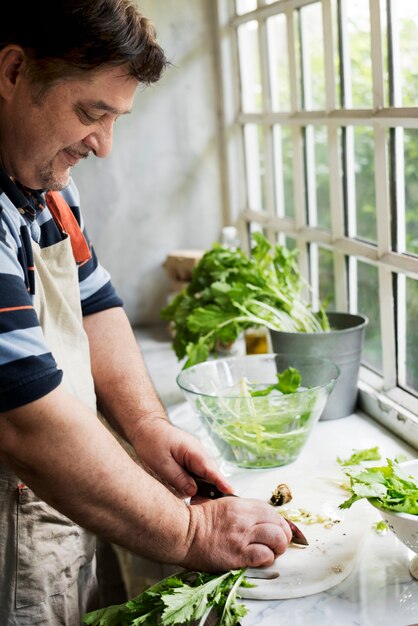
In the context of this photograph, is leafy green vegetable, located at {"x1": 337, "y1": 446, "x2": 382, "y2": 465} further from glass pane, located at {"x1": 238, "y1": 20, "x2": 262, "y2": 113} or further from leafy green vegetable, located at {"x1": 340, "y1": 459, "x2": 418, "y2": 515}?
glass pane, located at {"x1": 238, "y1": 20, "x2": 262, "y2": 113}

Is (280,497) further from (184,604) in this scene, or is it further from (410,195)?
(410,195)

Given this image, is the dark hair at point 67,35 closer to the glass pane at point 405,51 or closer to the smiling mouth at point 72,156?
the smiling mouth at point 72,156

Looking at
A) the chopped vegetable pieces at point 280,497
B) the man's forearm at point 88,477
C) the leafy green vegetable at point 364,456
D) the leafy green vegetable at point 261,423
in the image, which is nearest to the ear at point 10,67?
the man's forearm at point 88,477

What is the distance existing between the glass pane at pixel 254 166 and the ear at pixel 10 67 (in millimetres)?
1442

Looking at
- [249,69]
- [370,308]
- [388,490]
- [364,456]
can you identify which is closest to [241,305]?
[370,308]

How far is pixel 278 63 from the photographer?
89.1 inches

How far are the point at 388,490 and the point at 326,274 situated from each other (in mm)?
1057

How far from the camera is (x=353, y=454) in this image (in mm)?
1541

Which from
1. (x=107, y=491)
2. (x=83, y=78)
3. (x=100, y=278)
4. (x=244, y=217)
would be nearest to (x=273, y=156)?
(x=244, y=217)

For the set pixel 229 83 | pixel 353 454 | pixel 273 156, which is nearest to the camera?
pixel 353 454

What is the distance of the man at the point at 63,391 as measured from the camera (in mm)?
1069

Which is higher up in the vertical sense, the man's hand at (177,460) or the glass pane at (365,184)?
the glass pane at (365,184)

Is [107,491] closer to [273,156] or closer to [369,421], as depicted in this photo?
[369,421]

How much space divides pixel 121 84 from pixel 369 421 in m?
0.94
